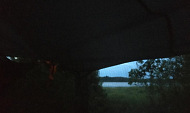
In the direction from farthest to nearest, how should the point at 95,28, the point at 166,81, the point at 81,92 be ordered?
the point at 166,81, the point at 81,92, the point at 95,28

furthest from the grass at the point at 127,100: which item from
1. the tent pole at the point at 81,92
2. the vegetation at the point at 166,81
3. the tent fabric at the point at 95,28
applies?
the tent fabric at the point at 95,28

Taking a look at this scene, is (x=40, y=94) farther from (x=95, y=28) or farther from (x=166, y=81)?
(x=166, y=81)

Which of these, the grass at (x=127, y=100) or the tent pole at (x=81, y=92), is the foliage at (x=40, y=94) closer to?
the tent pole at (x=81, y=92)

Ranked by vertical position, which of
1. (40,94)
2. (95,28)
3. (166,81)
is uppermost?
(95,28)

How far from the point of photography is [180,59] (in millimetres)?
5133

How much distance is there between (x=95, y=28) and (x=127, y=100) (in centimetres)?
509

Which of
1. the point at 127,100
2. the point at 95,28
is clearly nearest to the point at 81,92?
the point at 95,28

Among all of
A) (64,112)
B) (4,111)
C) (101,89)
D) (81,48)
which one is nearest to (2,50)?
(81,48)

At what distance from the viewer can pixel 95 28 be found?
1688mm

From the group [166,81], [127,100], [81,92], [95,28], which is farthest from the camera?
[127,100]

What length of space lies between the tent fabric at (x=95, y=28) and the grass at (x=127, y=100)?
3.53 meters

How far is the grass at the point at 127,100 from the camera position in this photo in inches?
220

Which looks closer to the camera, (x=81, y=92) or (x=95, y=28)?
(x=95, y=28)

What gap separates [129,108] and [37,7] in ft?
17.3
